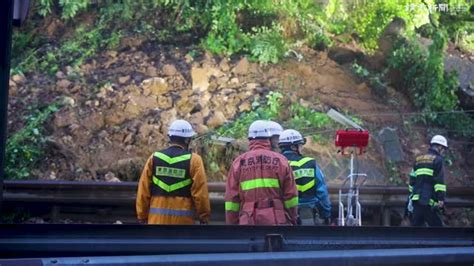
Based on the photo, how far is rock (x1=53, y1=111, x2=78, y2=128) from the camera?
1530 centimetres

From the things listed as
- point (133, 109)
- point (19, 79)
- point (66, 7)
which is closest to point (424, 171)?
point (133, 109)

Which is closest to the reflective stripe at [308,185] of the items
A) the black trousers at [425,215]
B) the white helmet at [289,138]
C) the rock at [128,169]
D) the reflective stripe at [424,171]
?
the white helmet at [289,138]

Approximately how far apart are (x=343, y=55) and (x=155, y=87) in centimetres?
447

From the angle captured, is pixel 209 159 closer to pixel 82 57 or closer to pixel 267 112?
pixel 267 112

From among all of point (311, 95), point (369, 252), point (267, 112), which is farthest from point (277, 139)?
point (311, 95)

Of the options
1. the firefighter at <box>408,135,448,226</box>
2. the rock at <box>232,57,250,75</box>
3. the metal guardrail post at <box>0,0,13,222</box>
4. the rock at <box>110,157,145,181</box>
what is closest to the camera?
the metal guardrail post at <box>0,0,13,222</box>

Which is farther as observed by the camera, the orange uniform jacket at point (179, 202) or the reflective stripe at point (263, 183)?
the orange uniform jacket at point (179, 202)

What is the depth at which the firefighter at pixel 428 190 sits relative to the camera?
11.4 metres

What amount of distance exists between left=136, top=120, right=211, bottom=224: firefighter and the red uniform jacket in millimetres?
459

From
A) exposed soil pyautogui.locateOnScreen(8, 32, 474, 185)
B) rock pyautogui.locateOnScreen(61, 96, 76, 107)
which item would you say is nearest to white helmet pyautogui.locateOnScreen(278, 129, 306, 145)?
exposed soil pyautogui.locateOnScreen(8, 32, 474, 185)

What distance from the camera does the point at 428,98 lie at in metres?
17.3

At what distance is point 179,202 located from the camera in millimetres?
7988

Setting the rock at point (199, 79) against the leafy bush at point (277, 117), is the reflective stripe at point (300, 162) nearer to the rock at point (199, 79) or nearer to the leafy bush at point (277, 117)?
the leafy bush at point (277, 117)

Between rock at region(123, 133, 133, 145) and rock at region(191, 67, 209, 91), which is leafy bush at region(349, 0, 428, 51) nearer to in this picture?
rock at region(191, 67, 209, 91)
